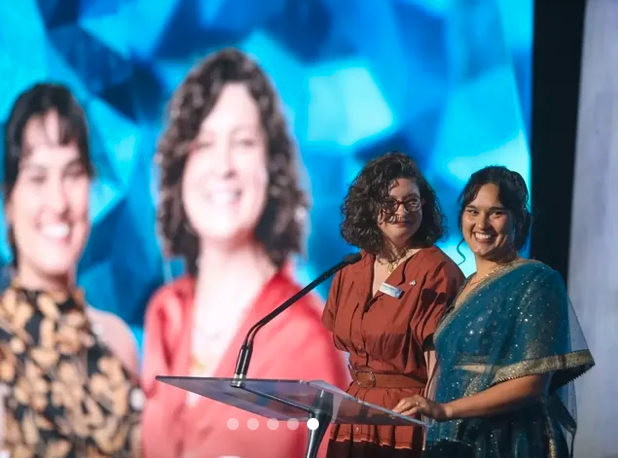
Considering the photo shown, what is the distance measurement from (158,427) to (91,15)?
5.58 feet

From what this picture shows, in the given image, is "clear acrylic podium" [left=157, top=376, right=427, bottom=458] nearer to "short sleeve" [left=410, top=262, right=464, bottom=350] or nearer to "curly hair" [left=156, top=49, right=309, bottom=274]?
"short sleeve" [left=410, top=262, right=464, bottom=350]

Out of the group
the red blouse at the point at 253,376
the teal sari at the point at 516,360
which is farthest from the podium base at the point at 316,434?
the red blouse at the point at 253,376

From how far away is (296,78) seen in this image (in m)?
3.79

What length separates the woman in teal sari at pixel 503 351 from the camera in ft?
6.52

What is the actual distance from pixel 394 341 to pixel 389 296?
12 cm

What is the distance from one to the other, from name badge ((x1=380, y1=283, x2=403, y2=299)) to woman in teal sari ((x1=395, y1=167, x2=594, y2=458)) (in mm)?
191

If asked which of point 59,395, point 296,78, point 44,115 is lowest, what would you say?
point 59,395

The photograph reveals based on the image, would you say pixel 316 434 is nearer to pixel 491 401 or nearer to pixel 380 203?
pixel 491 401

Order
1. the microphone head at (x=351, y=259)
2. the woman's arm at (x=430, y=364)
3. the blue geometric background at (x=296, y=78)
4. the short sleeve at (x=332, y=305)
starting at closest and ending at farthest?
the microphone head at (x=351, y=259), the woman's arm at (x=430, y=364), the short sleeve at (x=332, y=305), the blue geometric background at (x=296, y=78)

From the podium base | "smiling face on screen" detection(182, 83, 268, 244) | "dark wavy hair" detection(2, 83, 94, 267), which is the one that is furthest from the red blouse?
the podium base

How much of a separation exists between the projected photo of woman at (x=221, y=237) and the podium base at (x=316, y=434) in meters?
1.76

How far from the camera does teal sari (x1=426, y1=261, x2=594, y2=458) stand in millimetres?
2012

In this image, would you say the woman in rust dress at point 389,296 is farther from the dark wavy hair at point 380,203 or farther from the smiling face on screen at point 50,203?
the smiling face on screen at point 50,203

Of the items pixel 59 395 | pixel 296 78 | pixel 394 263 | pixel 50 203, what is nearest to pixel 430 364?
pixel 394 263
